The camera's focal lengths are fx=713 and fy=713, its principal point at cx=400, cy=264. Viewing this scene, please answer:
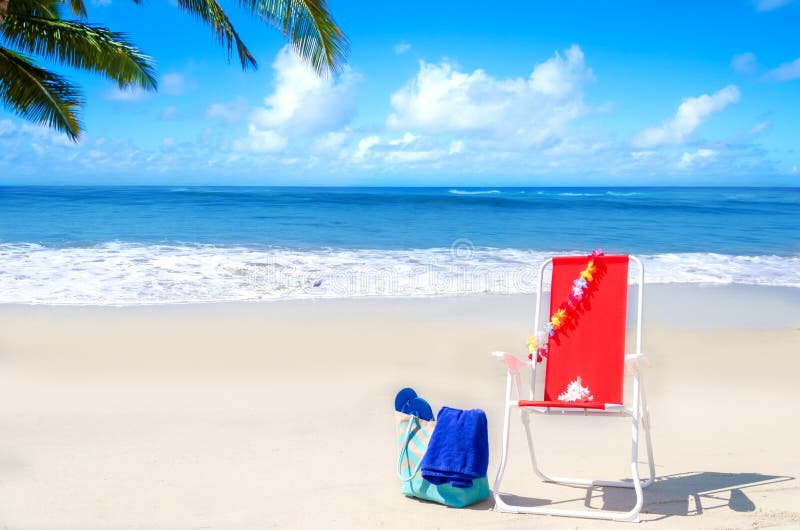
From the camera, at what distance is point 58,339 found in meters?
6.85

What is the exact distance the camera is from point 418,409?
372 cm

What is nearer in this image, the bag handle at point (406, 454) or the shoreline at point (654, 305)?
the bag handle at point (406, 454)

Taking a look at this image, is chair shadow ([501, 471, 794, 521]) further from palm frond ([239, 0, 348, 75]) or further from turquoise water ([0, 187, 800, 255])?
turquoise water ([0, 187, 800, 255])

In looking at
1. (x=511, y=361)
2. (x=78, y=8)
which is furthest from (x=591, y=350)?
(x=78, y=8)

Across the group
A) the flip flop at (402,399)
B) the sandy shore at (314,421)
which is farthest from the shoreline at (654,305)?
the flip flop at (402,399)

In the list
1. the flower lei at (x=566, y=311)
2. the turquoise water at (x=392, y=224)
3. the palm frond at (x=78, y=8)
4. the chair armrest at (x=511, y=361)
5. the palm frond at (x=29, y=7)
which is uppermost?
the palm frond at (x=78, y=8)

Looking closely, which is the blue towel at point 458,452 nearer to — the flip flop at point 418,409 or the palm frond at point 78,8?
the flip flop at point 418,409

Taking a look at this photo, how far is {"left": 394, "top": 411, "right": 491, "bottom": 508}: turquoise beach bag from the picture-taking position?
3439 mm

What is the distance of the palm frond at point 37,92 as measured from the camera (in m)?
9.02

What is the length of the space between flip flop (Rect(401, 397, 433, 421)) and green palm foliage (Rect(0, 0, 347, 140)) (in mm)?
4642

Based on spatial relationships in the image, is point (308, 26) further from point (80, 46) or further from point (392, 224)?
point (392, 224)

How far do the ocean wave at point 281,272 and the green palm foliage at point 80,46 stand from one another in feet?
8.06

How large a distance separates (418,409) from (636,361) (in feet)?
3.68

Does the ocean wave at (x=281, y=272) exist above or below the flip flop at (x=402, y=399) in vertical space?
above
